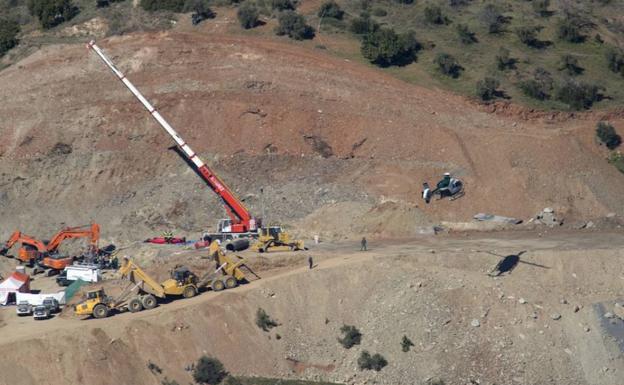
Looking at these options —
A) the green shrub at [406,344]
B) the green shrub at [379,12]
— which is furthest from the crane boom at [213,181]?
the green shrub at [379,12]

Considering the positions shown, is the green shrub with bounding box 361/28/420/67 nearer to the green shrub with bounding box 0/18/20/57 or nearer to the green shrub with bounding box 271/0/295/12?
the green shrub with bounding box 271/0/295/12

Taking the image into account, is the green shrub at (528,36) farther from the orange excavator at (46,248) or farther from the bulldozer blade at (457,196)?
the orange excavator at (46,248)

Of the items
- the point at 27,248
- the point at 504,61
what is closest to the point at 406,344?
the point at 27,248

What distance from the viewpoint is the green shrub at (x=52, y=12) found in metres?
85.4

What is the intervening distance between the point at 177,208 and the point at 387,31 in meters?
19.9

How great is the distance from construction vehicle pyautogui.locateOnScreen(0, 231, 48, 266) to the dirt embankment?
79.4 inches

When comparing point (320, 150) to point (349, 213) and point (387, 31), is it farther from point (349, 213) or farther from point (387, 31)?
point (387, 31)

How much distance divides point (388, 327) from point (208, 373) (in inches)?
317

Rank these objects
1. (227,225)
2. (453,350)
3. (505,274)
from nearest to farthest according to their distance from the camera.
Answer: (453,350), (505,274), (227,225)

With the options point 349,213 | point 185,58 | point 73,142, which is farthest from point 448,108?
point 73,142

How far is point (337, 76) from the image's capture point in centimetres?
7144

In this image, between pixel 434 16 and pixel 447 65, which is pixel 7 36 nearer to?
pixel 434 16

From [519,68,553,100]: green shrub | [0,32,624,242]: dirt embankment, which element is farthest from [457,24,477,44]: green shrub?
[0,32,624,242]: dirt embankment

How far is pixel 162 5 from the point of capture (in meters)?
84.2
